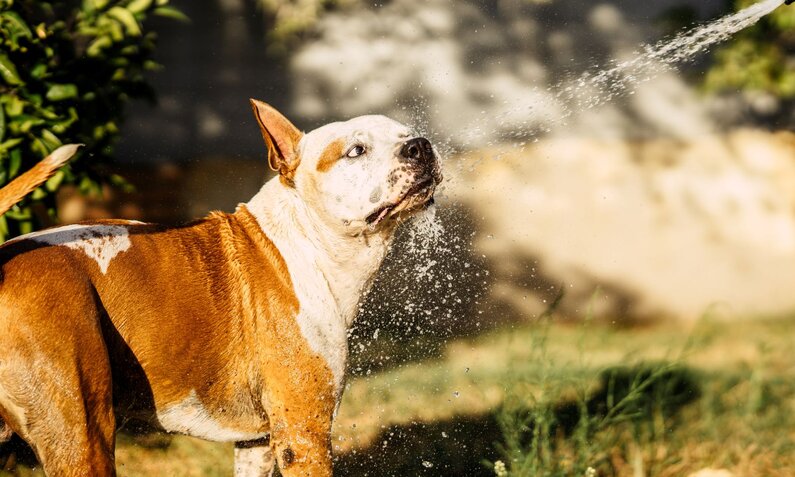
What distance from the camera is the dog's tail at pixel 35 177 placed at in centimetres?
289

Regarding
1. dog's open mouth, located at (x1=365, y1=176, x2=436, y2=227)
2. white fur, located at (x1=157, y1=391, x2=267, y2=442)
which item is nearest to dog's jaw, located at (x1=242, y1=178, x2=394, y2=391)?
dog's open mouth, located at (x1=365, y1=176, x2=436, y2=227)

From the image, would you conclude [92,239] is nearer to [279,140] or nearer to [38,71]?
[279,140]

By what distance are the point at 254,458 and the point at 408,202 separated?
121 cm

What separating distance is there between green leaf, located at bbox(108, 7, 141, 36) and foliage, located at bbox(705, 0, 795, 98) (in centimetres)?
570

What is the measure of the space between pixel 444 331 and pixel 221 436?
15.6ft

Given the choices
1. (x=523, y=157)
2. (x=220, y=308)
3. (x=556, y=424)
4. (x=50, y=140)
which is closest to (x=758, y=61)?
(x=523, y=157)

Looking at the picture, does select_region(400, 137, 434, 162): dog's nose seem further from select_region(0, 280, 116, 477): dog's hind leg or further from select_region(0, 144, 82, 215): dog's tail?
select_region(0, 280, 116, 477): dog's hind leg

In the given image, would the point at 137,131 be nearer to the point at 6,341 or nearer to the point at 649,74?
the point at 649,74

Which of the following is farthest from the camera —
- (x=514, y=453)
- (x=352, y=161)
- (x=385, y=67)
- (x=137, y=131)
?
(x=385, y=67)

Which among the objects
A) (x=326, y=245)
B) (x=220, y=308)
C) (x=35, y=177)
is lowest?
(x=220, y=308)

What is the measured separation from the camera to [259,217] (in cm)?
377

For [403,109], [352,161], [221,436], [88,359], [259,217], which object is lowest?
[221,436]

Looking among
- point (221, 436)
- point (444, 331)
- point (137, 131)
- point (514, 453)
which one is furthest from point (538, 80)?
point (221, 436)

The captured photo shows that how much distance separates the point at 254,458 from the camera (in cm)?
390
